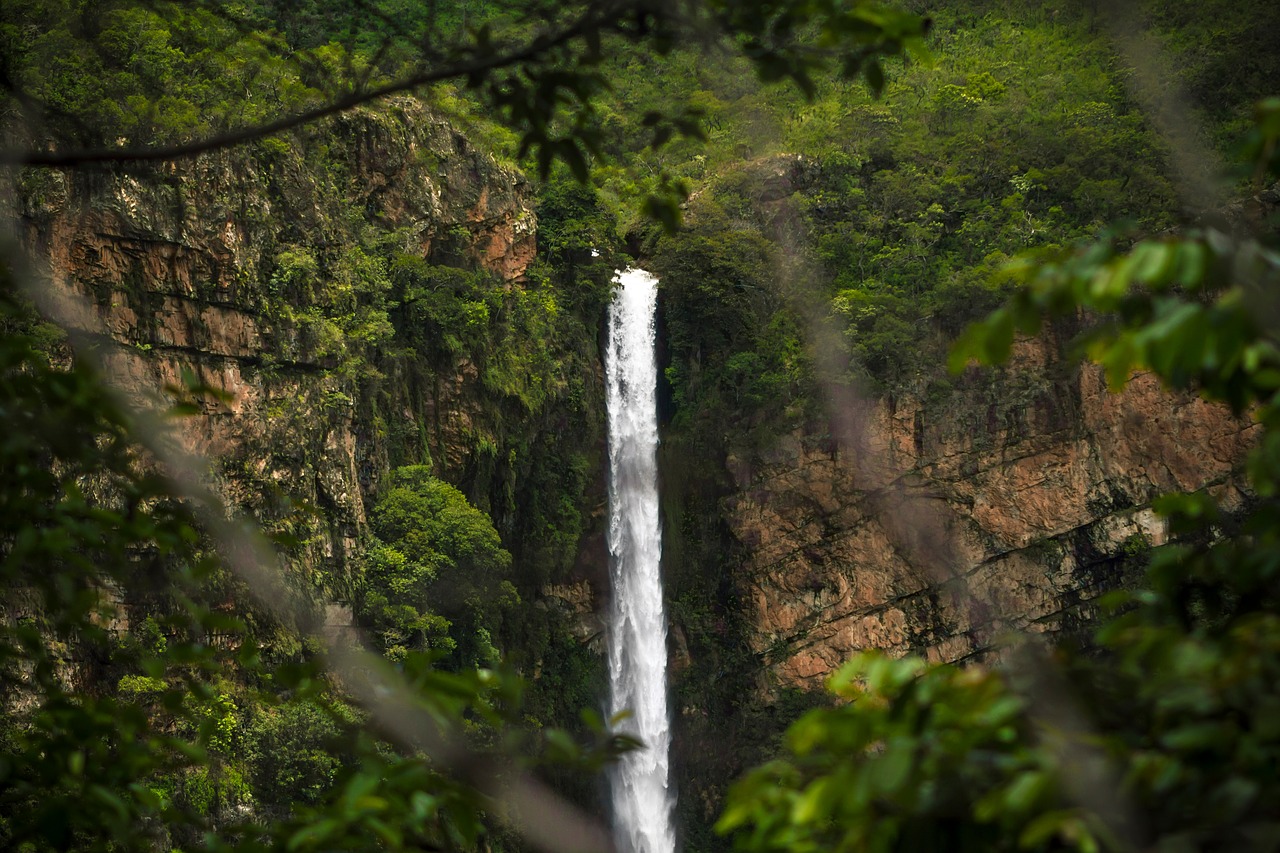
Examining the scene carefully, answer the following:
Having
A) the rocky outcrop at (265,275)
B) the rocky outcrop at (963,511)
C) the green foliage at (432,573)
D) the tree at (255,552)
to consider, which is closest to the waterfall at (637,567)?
the rocky outcrop at (963,511)

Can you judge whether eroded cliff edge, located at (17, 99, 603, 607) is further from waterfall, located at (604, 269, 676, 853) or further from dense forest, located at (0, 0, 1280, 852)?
waterfall, located at (604, 269, 676, 853)

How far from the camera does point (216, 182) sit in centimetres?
1459

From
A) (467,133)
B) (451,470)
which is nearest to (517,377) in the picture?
(451,470)

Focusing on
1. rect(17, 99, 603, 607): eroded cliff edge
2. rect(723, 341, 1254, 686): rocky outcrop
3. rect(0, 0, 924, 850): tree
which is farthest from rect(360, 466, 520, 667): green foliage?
rect(0, 0, 924, 850): tree

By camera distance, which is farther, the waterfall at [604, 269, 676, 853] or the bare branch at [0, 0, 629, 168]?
the waterfall at [604, 269, 676, 853]

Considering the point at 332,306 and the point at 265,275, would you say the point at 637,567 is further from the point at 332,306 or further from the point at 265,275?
the point at 265,275

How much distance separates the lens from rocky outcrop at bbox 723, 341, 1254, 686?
68.8 feet

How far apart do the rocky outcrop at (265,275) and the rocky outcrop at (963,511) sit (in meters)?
8.46

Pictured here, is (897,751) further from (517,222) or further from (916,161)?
(916,161)

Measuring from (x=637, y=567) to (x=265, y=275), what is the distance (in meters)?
9.60

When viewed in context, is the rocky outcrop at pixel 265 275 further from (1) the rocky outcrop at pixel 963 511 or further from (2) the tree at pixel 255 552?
(2) the tree at pixel 255 552

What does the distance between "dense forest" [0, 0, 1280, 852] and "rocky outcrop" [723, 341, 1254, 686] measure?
0.12m

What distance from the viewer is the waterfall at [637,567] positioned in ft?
70.4

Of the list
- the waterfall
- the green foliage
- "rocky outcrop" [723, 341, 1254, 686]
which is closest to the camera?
the green foliage
